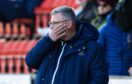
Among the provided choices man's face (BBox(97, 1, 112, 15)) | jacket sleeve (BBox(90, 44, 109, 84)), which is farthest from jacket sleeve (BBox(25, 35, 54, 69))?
man's face (BBox(97, 1, 112, 15))

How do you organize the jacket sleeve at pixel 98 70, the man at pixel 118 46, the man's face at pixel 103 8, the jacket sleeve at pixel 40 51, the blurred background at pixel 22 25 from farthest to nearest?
the blurred background at pixel 22 25, the man's face at pixel 103 8, the man at pixel 118 46, the jacket sleeve at pixel 40 51, the jacket sleeve at pixel 98 70

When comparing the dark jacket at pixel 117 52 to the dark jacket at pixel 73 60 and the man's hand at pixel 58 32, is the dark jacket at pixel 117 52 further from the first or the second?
the man's hand at pixel 58 32

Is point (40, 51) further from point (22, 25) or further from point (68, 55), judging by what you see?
point (22, 25)

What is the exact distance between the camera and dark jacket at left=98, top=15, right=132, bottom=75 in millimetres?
7617

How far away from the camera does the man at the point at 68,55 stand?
508 cm

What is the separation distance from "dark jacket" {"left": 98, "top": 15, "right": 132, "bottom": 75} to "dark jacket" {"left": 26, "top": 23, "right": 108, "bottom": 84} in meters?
2.40

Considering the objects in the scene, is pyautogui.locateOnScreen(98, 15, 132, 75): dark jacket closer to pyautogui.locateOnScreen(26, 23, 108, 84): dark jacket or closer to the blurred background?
the blurred background

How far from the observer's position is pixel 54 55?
517 cm

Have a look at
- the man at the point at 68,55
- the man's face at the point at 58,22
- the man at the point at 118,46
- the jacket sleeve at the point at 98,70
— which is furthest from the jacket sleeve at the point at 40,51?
the man at the point at 118,46

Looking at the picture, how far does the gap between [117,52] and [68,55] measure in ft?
8.68

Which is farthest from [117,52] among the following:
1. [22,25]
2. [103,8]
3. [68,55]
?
[22,25]

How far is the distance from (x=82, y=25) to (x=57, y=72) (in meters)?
0.47

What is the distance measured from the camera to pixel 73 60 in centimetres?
511

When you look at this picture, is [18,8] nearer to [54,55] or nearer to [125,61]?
[125,61]
